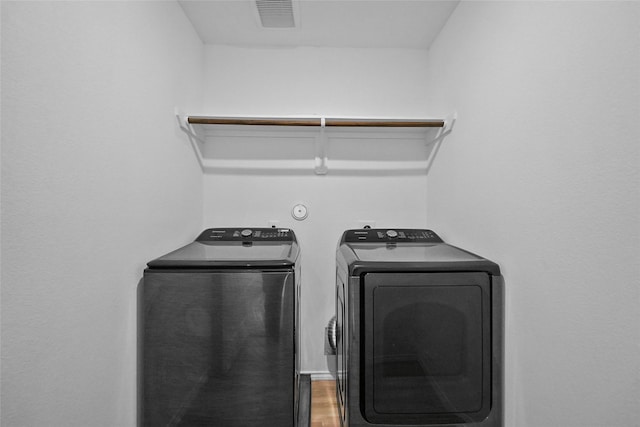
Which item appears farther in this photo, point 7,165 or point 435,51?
point 435,51

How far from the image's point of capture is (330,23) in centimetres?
190

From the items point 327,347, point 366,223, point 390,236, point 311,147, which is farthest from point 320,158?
point 327,347

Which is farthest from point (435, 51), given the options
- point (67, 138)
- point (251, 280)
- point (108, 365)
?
point (108, 365)

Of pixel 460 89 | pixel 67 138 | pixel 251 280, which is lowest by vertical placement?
pixel 251 280

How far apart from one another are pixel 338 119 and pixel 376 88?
54cm

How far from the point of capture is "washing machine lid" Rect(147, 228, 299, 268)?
1.28 m

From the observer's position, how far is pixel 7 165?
0.75 meters

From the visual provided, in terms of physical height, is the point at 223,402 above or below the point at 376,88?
below

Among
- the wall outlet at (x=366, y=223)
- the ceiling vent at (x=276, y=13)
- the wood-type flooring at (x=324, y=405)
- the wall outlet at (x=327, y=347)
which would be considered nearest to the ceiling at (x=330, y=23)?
the ceiling vent at (x=276, y=13)

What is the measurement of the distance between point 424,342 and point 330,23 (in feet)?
5.72

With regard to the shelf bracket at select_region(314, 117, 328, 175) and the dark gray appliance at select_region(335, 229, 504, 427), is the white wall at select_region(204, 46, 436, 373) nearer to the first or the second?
the shelf bracket at select_region(314, 117, 328, 175)

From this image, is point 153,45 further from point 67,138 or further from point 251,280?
point 251,280

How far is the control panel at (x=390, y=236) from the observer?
194 centimetres

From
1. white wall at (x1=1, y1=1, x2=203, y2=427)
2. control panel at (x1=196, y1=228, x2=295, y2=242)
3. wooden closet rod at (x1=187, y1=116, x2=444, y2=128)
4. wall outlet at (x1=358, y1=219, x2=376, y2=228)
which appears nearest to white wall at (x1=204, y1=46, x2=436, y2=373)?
wall outlet at (x1=358, y1=219, x2=376, y2=228)
